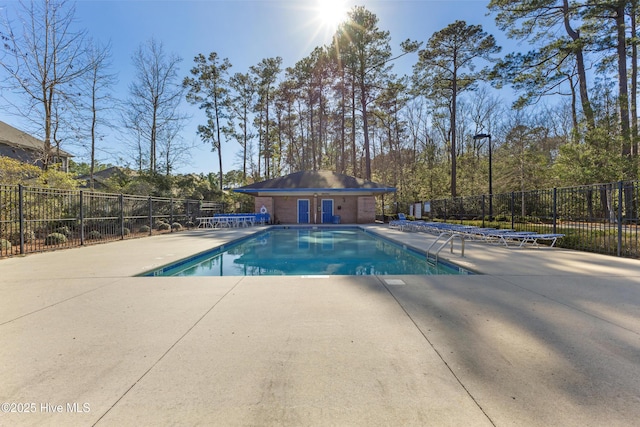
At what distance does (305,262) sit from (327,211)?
13369 mm

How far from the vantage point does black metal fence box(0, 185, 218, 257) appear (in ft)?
24.0

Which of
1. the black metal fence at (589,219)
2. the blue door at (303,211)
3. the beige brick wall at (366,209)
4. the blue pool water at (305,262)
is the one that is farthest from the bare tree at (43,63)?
the black metal fence at (589,219)

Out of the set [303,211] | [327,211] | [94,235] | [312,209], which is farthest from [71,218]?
[327,211]

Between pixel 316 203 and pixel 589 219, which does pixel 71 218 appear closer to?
pixel 316 203

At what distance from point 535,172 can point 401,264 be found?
1721cm

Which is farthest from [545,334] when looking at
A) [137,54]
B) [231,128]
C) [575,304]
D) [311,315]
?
[231,128]

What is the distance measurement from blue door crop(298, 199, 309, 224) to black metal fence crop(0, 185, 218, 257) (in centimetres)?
756

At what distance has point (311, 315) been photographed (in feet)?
9.72

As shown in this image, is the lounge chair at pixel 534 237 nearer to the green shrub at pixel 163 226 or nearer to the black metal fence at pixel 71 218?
the black metal fence at pixel 71 218

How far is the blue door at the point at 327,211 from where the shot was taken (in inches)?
802

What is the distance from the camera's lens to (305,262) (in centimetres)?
722

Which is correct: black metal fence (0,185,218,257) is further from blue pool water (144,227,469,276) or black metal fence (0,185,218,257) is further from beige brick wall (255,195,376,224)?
beige brick wall (255,195,376,224)

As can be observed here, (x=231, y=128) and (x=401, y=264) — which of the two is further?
(x=231, y=128)

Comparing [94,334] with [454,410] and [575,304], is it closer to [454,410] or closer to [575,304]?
[454,410]
